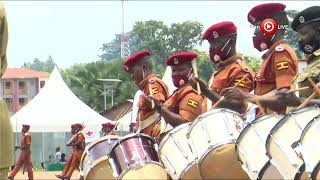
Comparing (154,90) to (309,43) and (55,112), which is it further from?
(55,112)

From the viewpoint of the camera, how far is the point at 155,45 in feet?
228

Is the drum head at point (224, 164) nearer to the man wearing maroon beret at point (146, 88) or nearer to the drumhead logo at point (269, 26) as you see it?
the drumhead logo at point (269, 26)

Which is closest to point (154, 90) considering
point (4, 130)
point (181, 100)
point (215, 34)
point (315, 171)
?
point (181, 100)

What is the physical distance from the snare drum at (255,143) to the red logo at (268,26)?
5.03 feet

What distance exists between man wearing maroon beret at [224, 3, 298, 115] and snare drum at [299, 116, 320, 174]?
0.89m

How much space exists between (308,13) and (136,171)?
247 cm

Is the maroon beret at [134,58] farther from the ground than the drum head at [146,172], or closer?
farther from the ground

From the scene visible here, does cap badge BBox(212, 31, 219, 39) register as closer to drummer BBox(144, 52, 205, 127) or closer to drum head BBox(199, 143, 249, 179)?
drummer BBox(144, 52, 205, 127)

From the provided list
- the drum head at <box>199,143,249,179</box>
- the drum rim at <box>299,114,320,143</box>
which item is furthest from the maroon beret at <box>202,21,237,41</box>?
the drum rim at <box>299,114,320,143</box>

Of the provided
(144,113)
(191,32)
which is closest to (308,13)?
(144,113)

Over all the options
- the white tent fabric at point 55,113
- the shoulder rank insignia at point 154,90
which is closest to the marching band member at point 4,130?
the shoulder rank insignia at point 154,90

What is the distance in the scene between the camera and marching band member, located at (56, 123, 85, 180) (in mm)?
24109

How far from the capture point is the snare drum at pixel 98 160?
31.6 feet

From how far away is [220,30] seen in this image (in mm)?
8914
